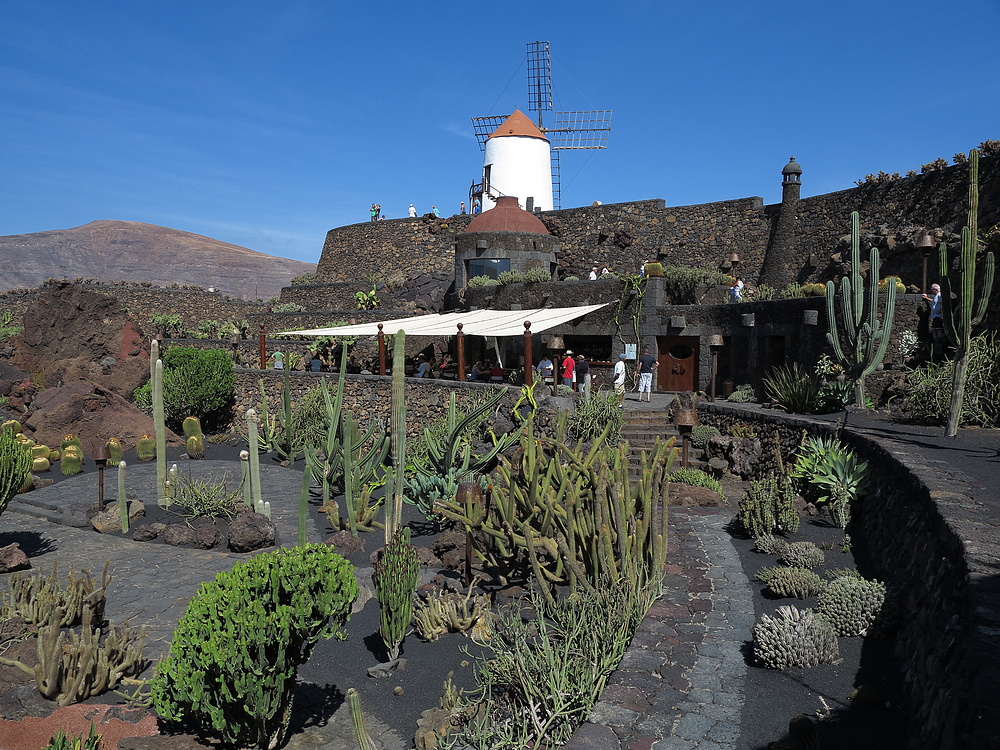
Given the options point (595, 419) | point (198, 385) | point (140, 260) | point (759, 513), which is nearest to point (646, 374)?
point (595, 419)

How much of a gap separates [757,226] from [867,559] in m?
16.7

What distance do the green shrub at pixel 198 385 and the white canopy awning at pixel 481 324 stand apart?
2372mm

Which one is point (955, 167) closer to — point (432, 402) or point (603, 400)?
point (603, 400)

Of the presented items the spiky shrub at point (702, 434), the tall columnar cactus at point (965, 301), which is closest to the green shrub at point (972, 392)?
the tall columnar cactus at point (965, 301)

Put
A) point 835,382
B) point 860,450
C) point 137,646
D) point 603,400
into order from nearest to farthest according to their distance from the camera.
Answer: point 137,646
point 860,450
point 835,382
point 603,400

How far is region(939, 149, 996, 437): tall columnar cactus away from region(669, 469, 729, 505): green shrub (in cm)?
321

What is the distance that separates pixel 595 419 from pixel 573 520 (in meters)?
6.53

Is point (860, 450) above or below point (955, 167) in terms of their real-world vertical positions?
below

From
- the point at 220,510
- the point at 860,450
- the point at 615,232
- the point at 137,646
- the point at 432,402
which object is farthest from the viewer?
the point at 615,232

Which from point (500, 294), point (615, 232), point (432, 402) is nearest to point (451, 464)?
point (432, 402)

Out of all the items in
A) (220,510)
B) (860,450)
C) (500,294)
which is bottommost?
(220,510)

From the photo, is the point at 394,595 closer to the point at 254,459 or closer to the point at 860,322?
the point at 254,459

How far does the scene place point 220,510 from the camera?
10.5 m

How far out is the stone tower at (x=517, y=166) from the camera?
102 feet
